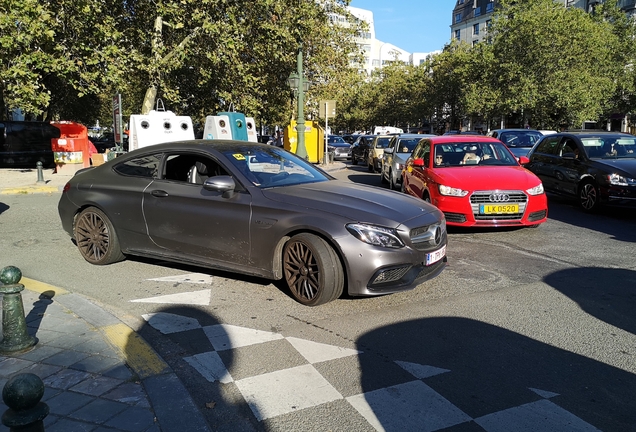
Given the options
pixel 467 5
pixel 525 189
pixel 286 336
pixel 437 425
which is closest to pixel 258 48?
pixel 525 189

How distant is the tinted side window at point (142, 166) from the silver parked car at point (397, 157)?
8893 mm

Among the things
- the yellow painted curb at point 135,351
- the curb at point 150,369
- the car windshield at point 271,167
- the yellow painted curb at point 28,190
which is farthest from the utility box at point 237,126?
the yellow painted curb at point 135,351

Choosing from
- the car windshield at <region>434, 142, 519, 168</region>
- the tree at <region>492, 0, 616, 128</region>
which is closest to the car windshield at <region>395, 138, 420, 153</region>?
the car windshield at <region>434, 142, 519, 168</region>

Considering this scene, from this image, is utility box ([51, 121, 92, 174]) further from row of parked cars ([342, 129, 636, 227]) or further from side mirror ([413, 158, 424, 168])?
side mirror ([413, 158, 424, 168])

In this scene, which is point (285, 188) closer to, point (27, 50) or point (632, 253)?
point (632, 253)

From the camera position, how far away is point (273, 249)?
16.4ft

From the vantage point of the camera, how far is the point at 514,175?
8.50 metres

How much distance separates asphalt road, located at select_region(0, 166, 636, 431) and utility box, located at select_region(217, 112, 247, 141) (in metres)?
10.5

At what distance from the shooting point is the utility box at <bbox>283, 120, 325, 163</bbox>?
79.3 ft

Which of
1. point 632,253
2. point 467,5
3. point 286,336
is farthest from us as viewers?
point 467,5

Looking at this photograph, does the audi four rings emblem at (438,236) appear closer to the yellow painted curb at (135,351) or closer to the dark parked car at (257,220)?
the dark parked car at (257,220)

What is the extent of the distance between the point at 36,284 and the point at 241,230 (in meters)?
2.29

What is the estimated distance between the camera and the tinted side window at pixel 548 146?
39.0ft

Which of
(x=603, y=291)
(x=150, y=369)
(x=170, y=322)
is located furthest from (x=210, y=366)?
(x=603, y=291)
